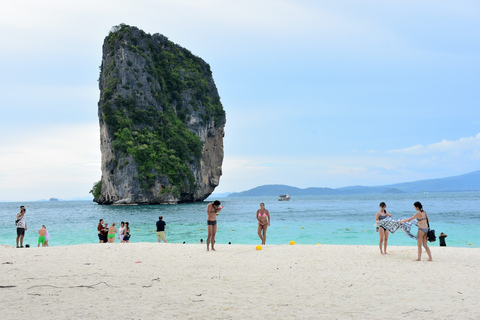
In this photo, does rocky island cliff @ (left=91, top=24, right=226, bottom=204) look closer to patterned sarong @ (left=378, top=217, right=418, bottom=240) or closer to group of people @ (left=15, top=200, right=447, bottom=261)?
group of people @ (left=15, top=200, right=447, bottom=261)

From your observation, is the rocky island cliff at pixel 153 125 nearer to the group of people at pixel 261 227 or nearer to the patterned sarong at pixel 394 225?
the group of people at pixel 261 227

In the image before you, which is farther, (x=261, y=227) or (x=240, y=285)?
(x=261, y=227)

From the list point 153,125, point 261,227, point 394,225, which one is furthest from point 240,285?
point 153,125

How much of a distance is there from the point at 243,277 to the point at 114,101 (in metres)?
71.1

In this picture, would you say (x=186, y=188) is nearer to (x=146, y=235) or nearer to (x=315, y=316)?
(x=146, y=235)

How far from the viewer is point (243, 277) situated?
9445mm

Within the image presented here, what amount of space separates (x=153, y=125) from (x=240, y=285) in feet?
240

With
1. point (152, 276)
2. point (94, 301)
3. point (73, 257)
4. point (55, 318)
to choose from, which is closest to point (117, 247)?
point (73, 257)

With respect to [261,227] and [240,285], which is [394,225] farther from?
[240,285]

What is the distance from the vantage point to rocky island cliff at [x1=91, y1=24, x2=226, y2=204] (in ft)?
241

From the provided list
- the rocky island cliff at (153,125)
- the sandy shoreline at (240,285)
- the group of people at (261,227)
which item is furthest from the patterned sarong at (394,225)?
the rocky island cliff at (153,125)

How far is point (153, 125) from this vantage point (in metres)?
79.0

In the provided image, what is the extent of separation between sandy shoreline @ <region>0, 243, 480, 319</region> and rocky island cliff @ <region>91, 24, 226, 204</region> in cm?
6096

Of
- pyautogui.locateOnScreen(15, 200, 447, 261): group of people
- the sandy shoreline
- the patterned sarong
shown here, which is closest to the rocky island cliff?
pyautogui.locateOnScreen(15, 200, 447, 261): group of people
